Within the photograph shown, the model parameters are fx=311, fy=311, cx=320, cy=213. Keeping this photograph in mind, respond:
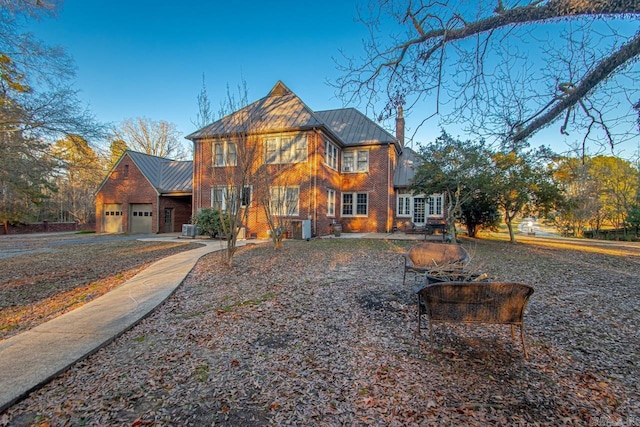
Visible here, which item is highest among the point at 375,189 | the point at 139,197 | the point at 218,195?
the point at 375,189

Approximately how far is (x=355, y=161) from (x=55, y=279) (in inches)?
640

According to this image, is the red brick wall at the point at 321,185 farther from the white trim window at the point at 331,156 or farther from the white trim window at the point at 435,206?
the white trim window at the point at 435,206

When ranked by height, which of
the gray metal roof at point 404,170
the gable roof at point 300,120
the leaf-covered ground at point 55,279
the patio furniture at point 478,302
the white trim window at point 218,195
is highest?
the gable roof at point 300,120

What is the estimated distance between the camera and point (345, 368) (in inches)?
128

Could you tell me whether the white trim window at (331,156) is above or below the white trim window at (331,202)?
above

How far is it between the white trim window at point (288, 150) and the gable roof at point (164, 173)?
768cm

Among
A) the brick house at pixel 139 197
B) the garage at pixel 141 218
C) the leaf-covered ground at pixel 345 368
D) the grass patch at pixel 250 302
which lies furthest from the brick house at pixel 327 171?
the leaf-covered ground at pixel 345 368

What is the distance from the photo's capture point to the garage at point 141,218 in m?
21.6

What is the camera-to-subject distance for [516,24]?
3734mm

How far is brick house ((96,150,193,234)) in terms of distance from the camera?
70.3ft

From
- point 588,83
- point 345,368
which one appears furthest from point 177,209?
point 588,83

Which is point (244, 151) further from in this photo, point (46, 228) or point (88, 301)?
point (46, 228)

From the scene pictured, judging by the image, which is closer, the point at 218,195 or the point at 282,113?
the point at 218,195

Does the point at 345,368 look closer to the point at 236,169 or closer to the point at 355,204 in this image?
the point at 236,169
